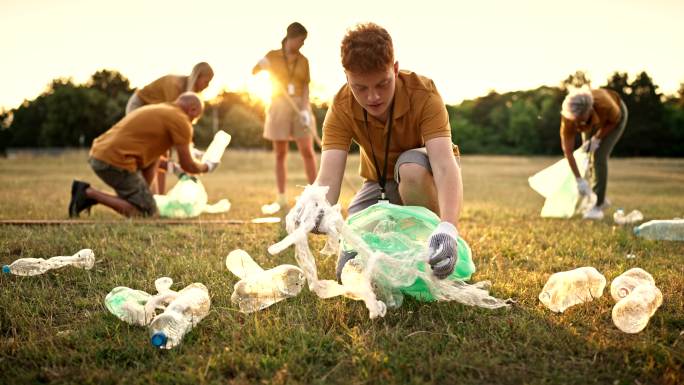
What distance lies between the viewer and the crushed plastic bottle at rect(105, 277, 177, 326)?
7.73 ft

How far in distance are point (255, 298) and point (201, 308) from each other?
1.00 feet

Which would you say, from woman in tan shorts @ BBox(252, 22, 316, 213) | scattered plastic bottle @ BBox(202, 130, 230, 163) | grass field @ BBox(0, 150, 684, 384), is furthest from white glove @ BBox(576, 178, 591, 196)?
scattered plastic bottle @ BBox(202, 130, 230, 163)

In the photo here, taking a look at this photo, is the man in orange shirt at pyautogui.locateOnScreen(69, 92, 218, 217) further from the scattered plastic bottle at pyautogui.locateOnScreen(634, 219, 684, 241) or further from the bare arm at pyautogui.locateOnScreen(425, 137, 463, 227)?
the scattered plastic bottle at pyautogui.locateOnScreen(634, 219, 684, 241)

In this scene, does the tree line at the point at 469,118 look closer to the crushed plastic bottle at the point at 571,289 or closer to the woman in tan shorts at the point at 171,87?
the woman in tan shorts at the point at 171,87

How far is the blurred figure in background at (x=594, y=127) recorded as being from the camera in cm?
614

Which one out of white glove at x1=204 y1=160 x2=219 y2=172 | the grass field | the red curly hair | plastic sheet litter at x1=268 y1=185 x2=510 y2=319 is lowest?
the grass field

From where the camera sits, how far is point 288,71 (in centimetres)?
684

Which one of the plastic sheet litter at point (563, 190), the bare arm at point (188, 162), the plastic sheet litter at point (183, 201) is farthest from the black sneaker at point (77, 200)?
the plastic sheet litter at point (563, 190)

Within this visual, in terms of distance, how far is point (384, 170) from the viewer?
3133 millimetres

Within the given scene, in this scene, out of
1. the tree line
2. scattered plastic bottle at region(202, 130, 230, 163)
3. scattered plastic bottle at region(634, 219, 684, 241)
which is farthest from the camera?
the tree line

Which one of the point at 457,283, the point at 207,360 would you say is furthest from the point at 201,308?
the point at 457,283

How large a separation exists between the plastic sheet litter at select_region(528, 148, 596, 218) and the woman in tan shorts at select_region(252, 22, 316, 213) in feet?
10.1

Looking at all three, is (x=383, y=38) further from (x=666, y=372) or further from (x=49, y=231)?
(x=49, y=231)

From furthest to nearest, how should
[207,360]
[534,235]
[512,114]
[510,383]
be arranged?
[512,114], [534,235], [207,360], [510,383]
